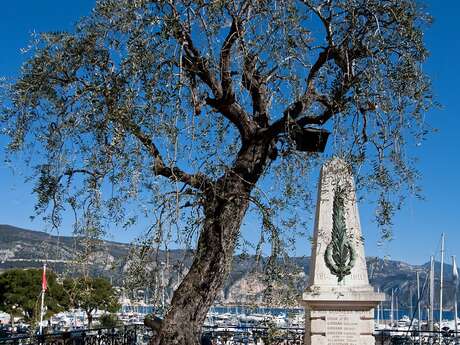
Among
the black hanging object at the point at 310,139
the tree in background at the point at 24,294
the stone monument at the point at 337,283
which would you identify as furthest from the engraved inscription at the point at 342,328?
the tree in background at the point at 24,294

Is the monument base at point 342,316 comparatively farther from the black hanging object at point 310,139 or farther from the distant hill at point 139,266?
the black hanging object at point 310,139

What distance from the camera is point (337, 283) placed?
33.3 ft

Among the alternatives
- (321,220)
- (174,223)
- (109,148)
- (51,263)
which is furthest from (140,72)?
(321,220)

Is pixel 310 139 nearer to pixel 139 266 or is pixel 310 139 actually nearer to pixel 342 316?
pixel 139 266

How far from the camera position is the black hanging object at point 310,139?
25.2 feet

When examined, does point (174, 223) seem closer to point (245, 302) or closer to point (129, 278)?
point (129, 278)

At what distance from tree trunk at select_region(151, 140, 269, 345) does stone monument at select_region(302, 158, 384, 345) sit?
3047 millimetres

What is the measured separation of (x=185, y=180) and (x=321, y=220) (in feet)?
12.7

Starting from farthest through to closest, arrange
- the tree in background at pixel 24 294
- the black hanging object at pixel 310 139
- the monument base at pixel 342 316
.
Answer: the tree in background at pixel 24 294, the monument base at pixel 342 316, the black hanging object at pixel 310 139

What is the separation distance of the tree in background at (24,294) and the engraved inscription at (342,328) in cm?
3586

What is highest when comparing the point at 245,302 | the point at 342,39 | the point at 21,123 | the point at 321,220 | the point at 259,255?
the point at 342,39

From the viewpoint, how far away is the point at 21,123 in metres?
7.40

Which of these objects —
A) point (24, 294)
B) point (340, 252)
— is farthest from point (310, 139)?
point (24, 294)

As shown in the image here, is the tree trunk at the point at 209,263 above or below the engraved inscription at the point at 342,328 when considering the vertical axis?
above
